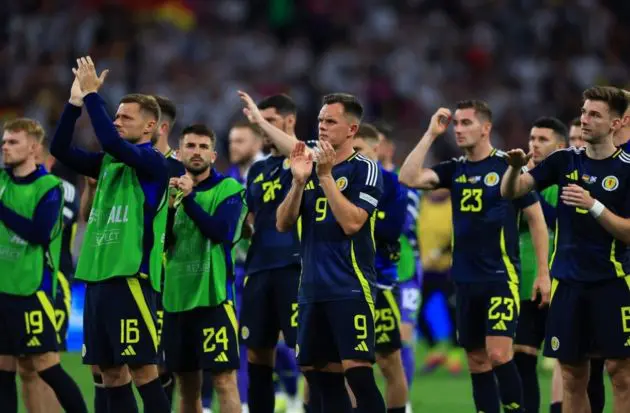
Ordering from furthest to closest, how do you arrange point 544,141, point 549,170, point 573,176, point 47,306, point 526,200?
point 544,141
point 526,200
point 47,306
point 549,170
point 573,176

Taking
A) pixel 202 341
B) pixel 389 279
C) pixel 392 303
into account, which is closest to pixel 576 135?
pixel 389 279

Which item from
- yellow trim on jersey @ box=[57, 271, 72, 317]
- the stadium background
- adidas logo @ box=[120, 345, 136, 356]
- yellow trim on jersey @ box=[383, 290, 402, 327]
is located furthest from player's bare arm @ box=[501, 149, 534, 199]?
the stadium background

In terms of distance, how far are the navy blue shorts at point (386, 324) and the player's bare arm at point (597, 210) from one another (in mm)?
2718

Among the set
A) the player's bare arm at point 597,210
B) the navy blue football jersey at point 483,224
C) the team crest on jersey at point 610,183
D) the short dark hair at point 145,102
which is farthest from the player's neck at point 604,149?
the short dark hair at point 145,102

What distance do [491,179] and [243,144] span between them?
291cm

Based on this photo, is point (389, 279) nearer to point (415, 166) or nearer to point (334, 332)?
point (415, 166)

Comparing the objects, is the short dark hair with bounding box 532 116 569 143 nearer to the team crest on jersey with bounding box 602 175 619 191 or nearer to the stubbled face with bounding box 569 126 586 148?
the stubbled face with bounding box 569 126 586 148

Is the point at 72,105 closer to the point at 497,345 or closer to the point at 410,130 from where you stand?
the point at 497,345

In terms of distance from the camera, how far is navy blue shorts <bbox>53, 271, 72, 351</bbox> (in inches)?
432

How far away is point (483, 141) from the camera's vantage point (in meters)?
10.7

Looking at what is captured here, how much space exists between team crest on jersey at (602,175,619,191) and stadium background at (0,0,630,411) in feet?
43.5

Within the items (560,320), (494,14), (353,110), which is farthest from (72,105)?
(494,14)

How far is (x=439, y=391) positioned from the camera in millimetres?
14742

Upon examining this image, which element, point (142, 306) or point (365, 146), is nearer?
point (142, 306)
